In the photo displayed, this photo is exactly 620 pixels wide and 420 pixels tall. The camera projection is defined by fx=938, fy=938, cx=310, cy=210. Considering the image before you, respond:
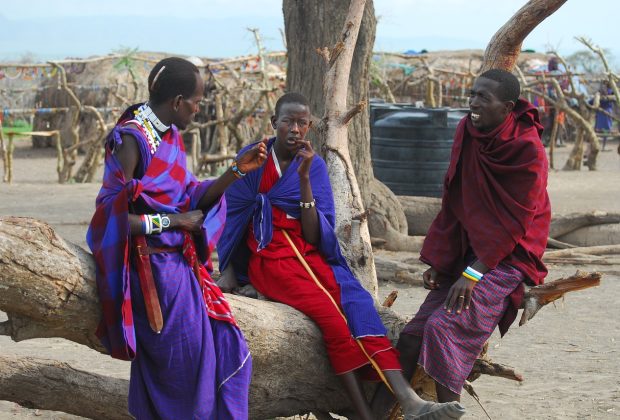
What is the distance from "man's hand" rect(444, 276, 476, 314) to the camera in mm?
3955

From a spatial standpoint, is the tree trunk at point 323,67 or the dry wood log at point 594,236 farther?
A: the dry wood log at point 594,236

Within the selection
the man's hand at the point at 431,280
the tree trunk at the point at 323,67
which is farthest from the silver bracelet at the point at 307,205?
the tree trunk at the point at 323,67

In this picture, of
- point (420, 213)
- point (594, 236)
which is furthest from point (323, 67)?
point (594, 236)

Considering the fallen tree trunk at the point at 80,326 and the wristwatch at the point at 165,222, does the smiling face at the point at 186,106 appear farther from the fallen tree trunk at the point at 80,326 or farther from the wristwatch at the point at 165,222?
the fallen tree trunk at the point at 80,326

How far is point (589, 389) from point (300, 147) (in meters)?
2.10

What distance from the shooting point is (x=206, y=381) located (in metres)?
3.46

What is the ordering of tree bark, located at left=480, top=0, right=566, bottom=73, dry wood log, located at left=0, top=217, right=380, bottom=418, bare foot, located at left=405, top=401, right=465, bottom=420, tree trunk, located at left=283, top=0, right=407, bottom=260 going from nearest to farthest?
dry wood log, located at left=0, top=217, right=380, bottom=418 < bare foot, located at left=405, top=401, right=465, bottom=420 < tree bark, located at left=480, top=0, right=566, bottom=73 < tree trunk, located at left=283, top=0, right=407, bottom=260

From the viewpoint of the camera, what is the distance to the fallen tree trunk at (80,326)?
330 centimetres

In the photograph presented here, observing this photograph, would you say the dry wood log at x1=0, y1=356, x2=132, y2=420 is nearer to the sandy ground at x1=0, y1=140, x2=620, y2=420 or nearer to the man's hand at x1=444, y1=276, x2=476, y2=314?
the sandy ground at x1=0, y1=140, x2=620, y2=420

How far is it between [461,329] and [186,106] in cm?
149

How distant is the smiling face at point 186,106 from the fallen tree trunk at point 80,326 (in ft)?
2.00

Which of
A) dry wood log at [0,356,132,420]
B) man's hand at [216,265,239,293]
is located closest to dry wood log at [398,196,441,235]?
man's hand at [216,265,239,293]

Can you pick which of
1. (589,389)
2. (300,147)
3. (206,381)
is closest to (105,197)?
(206,381)

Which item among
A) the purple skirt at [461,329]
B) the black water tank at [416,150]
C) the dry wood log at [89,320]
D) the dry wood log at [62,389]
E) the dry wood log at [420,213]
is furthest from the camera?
the black water tank at [416,150]
